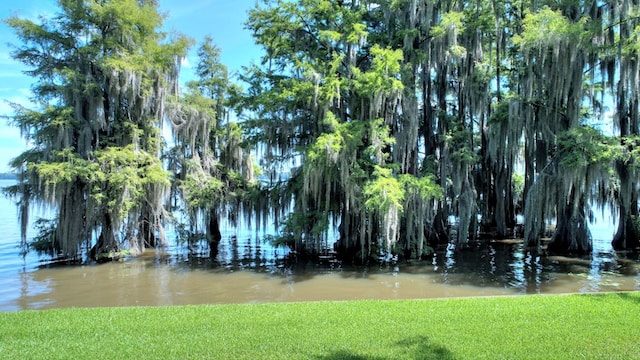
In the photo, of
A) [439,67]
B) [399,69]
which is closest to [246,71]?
[399,69]

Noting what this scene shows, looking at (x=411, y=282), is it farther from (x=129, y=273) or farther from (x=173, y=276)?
(x=129, y=273)

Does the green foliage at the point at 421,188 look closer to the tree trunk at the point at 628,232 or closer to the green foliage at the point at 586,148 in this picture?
the green foliage at the point at 586,148

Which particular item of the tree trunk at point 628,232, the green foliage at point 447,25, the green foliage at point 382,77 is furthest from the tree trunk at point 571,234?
the green foliage at point 382,77

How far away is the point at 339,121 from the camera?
1320 centimetres

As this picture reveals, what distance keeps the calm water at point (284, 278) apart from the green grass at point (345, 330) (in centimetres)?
220

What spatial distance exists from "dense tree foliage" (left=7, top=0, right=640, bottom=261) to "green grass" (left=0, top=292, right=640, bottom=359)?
514cm

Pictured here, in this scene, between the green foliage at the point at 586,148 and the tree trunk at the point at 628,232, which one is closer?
the green foliage at the point at 586,148

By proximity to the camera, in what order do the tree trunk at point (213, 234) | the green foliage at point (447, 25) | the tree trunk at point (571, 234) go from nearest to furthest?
the green foliage at point (447, 25), the tree trunk at point (571, 234), the tree trunk at point (213, 234)

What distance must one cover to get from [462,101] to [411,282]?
30.2 feet

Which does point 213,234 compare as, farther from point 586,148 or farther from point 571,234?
point 586,148

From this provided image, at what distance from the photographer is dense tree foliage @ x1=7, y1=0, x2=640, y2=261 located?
40.9ft

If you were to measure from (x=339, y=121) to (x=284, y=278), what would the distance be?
5087 millimetres

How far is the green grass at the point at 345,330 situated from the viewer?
16.4ft

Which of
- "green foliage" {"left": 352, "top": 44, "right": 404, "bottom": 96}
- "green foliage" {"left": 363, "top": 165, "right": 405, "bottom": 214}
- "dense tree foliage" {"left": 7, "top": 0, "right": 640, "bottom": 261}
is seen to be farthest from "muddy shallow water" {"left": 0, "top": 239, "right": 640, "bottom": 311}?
"green foliage" {"left": 352, "top": 44, "right": 404, "bottom": 96}
